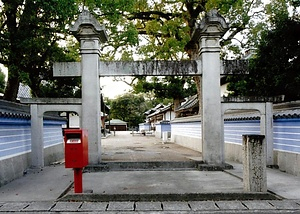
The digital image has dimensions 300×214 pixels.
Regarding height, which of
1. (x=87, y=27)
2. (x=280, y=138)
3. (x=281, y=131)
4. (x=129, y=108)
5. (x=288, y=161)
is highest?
(x=87, y=27)

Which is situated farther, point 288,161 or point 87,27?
point 87,27

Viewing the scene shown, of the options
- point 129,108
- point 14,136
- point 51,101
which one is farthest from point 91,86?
point 129,108

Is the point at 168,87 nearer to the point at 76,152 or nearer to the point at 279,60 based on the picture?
the point at 279,60

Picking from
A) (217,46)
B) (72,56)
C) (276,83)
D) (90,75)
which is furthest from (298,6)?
(72,56)

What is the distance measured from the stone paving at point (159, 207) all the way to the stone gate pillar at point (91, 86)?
360 centimetres

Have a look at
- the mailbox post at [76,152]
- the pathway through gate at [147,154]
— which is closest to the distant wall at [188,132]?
the pathway through gate at [147,154]

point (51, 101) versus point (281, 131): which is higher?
point (51, 101)

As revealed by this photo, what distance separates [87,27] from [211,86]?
4196mm

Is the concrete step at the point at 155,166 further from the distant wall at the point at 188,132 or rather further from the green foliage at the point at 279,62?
the distant wall at the point at 188,132

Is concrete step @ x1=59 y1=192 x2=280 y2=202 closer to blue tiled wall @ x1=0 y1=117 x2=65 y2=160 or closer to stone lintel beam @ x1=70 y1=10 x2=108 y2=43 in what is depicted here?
blue tiled wall @ x1=0 y1=117 x2=65 y2=160

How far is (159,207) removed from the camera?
5391 mm

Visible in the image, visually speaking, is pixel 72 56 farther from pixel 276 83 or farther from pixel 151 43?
pixel 276 83

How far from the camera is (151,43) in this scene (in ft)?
65.1

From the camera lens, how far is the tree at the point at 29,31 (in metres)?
11.0
